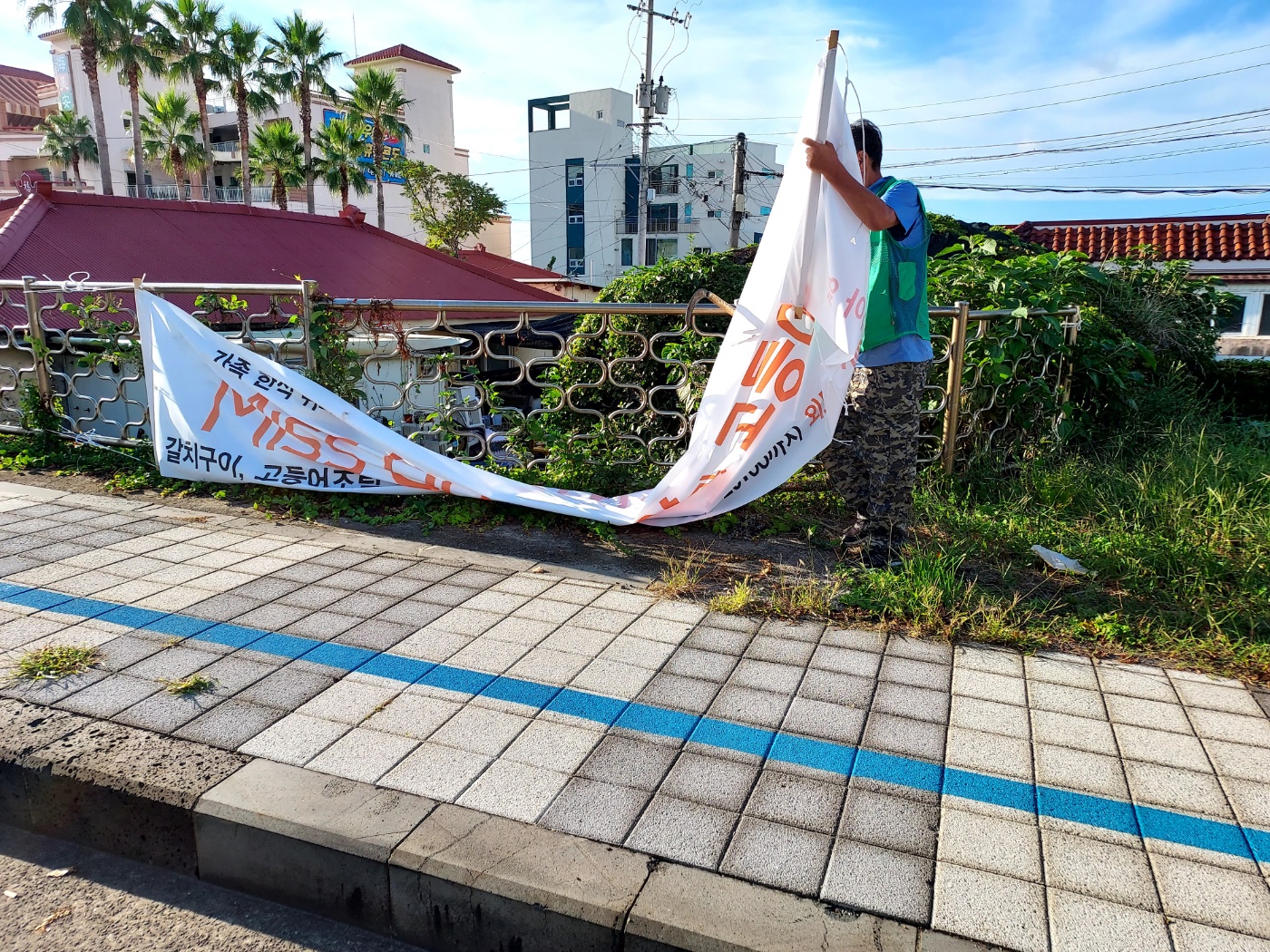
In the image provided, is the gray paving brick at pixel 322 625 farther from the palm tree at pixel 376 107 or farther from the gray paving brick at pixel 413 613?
the palm tree at pixel 376 107

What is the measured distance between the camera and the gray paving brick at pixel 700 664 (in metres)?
3.30

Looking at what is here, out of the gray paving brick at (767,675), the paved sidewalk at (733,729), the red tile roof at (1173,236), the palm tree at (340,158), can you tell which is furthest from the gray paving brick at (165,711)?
the palm tree at (340,158)

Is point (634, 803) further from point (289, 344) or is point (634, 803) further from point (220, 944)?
point (289, 344)

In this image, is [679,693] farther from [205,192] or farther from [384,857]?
[205,192]

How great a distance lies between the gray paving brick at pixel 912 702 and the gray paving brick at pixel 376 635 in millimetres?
1928

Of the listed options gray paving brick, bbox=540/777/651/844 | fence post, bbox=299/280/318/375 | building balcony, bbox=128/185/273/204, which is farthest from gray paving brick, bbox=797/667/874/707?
building balcony, bbox=128/185/273/204

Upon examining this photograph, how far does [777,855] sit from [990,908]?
525mm

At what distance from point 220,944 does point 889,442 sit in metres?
3.45

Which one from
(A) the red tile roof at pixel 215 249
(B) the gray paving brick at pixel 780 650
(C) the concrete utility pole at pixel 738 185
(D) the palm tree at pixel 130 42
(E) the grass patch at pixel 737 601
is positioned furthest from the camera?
(D) the palm tree at pixel 130 42

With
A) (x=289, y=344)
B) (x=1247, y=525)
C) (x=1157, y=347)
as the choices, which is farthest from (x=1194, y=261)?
(x=289, y=344)

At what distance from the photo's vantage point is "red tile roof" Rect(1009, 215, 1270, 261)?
26844mm

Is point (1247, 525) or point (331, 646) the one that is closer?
point (331, 646)

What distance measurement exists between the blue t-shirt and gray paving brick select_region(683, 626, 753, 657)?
158 centimetres

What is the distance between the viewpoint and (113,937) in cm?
229
